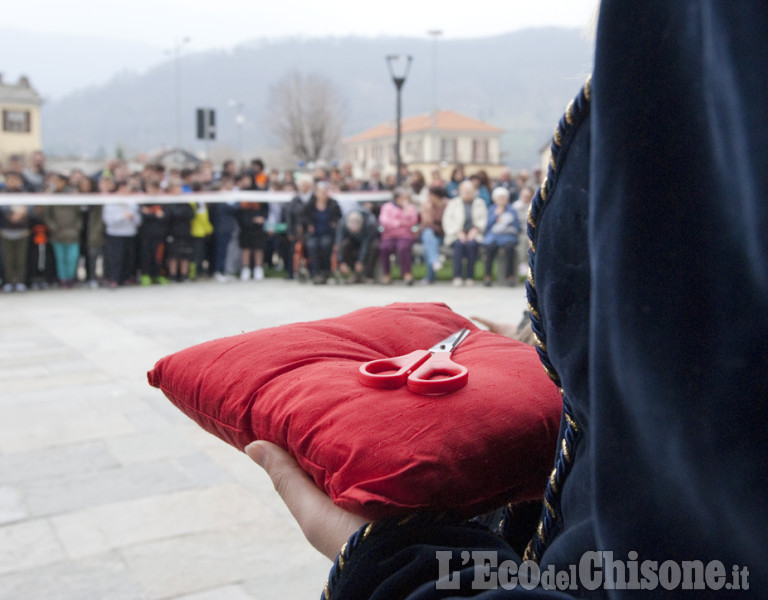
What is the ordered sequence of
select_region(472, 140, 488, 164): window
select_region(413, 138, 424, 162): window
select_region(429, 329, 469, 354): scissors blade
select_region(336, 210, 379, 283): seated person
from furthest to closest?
select_region(413, 138, 424, 162): window < select_region(472, 140, 488, 164): window < select_region(336, 210, 379, 283): seated person < select_region(429, 329, 469, 354): scissors blade

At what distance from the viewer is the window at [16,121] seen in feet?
221

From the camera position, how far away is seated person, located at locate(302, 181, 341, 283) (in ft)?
34.8

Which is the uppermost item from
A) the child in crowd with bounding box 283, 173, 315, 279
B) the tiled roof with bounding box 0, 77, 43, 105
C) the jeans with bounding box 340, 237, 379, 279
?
the tiled roof with bounding box 0, 77, 43, 105

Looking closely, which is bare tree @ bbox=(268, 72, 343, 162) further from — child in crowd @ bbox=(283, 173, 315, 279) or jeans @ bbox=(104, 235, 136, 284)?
jeans @ bbox=(104, 235, 136, 284)

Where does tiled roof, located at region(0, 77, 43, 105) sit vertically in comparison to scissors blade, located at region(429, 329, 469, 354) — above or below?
above

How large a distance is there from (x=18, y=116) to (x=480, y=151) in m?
42.1

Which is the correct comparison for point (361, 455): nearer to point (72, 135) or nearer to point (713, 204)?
point (713, 204)

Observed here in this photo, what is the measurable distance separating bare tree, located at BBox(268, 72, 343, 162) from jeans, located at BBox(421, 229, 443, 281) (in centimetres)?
5528

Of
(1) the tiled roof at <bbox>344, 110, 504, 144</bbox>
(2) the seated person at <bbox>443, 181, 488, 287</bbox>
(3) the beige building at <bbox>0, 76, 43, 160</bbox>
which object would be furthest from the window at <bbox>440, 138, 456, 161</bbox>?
(2) the seated person at <bbox>443, 181, 488, 287</bbox>

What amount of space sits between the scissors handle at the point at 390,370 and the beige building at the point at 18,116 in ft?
240

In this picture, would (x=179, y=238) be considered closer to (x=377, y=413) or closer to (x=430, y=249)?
(x=430, y=249)

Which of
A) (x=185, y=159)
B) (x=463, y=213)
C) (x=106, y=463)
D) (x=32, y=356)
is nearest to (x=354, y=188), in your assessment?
(x=463, y=213)

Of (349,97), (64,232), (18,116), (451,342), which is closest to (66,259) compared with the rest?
(64,232)

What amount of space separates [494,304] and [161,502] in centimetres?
583
